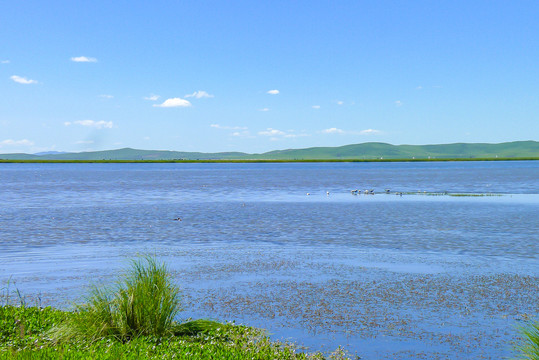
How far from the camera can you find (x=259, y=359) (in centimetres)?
1166

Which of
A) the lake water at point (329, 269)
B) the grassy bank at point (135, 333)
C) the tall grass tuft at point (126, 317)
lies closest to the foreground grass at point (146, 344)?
the grassy bank at point (135, 333)

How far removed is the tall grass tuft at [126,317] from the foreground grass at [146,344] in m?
0.18

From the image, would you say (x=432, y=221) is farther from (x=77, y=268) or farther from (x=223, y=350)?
(x=223, y=350)

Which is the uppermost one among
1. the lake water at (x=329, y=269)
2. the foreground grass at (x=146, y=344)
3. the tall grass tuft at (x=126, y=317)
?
the tall grass tuft at (x=126, y=317)

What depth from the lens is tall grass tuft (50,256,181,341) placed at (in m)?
13.0

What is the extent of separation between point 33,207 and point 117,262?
31.7m

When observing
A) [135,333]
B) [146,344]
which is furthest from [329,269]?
[146,344]

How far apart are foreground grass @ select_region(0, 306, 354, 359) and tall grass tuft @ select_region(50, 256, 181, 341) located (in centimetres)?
18

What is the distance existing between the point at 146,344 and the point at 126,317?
3.80 ft

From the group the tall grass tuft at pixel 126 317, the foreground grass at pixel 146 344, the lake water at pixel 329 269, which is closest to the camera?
the foreground grass at pixel 146 344

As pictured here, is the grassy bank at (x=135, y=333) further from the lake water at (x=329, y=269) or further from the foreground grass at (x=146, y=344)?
the lake water at (x=329, y=269)

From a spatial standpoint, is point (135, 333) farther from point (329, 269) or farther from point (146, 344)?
point (329, 269)

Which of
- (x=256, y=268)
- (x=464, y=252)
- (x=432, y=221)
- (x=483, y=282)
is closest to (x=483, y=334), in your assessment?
(x=483, y=282)

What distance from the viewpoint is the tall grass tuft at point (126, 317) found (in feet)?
42.7
